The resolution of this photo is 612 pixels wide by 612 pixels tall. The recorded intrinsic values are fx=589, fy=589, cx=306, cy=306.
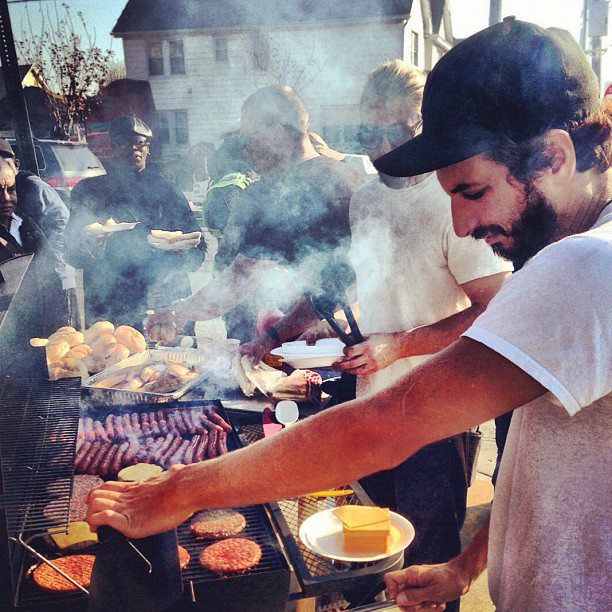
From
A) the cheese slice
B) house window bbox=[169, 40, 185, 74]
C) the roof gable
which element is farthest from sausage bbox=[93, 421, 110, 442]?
house window bbox=[169, 40, 185, 74]

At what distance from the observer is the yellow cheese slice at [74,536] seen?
6.57ft

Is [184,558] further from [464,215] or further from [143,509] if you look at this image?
[464,215]

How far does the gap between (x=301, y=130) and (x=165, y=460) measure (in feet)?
7.80

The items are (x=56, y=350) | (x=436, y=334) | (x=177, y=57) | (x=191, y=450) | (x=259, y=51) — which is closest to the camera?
(x=191, y=450)

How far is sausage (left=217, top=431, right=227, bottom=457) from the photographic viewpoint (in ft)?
8.76

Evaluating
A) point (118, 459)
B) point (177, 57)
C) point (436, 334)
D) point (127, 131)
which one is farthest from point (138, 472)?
point (177, 57)

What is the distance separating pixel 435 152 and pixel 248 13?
7.10 meters

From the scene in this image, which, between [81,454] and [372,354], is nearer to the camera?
[81,454]

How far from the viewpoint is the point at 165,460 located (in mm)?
2586

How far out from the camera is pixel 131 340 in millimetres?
4094

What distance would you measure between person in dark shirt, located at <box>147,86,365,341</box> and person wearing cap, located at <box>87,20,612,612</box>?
2538 millimetres

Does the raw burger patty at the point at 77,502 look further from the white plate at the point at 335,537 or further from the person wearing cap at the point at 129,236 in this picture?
the person wearing cap at the point at 129,236

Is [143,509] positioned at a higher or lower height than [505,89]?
lower

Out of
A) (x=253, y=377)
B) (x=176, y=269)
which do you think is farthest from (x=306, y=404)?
(x=176, y=269)
